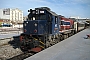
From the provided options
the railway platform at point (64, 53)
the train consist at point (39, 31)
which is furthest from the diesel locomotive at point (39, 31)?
the railway platform at point (64, 53)

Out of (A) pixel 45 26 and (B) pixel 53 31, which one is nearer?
(A) pixel 45 26

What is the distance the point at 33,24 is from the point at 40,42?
1.58 metres

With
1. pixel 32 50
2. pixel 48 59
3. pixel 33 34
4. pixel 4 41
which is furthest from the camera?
pixel 4 41

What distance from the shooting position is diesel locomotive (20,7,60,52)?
33.6ft

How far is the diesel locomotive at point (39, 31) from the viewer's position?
10242 mm

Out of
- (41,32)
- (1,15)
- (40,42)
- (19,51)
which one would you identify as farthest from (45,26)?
(1,15)

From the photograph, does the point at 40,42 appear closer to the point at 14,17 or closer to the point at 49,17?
the point at 49,17

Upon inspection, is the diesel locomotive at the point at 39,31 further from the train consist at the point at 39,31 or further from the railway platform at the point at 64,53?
the railway platform at the point at 64,53

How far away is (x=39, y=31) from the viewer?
10461 millimetres

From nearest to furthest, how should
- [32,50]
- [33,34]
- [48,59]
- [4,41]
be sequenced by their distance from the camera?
[48,59] < [32,50] < [33,34] < [4,41]

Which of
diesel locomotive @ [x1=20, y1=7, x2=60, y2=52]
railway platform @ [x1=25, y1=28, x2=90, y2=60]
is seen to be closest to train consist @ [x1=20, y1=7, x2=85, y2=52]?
diesel locomotive @ [x1=20, y1=7, x2=60, y2=52]

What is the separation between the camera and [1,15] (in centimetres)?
11556

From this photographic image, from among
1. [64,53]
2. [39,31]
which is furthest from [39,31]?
[64,53]

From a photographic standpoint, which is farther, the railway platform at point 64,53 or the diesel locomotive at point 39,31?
the diesel locomotive at point 39,31
